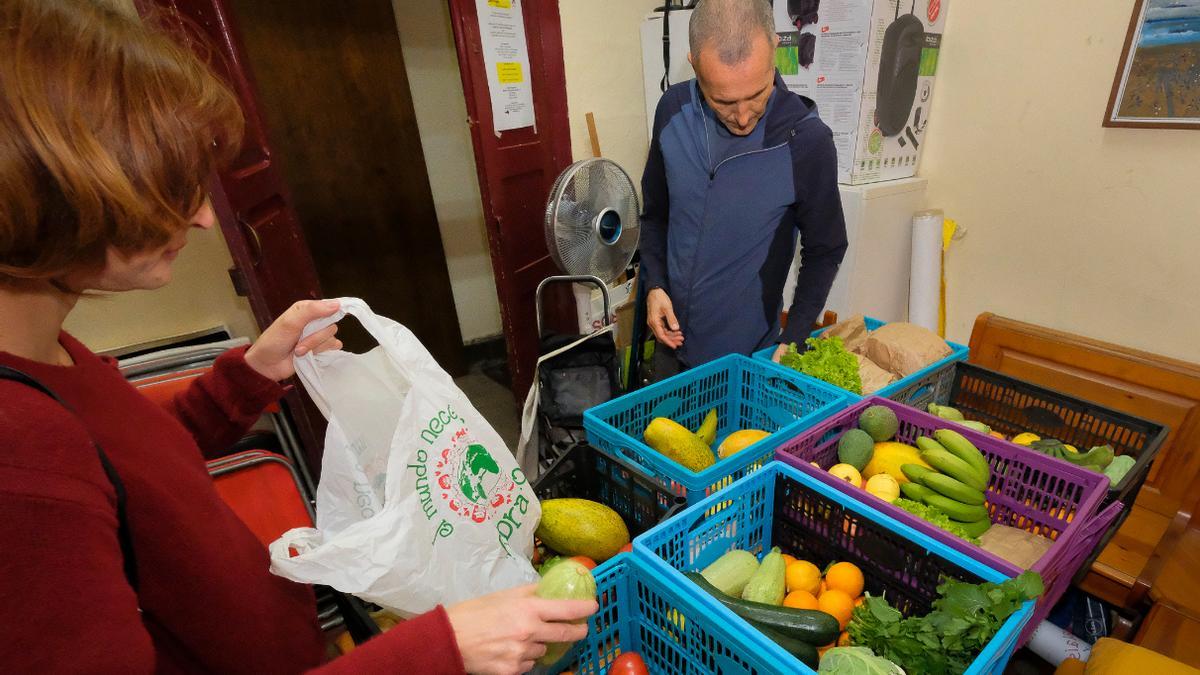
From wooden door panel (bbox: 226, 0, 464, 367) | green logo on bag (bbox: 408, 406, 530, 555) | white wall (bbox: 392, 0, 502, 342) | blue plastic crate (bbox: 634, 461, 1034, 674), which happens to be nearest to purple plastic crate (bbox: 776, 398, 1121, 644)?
blue plastic crate (bbox: 634, 461, 1034, 674)

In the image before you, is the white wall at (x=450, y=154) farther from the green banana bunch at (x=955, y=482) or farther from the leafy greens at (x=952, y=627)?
the leafy greens at (x=952, y=627)

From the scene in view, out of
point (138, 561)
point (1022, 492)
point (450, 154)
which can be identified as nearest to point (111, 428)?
point (138, 561)

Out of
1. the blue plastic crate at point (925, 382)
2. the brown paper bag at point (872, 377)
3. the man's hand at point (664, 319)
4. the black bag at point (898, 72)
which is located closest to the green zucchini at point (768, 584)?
the blue plastic crate at point (925, 382)

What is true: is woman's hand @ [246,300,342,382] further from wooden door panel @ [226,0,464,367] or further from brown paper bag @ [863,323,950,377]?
wooden door panel @ [226,0,464,367]

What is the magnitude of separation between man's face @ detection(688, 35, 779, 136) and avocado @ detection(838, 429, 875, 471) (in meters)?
0.85

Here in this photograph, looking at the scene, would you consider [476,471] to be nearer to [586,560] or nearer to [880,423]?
[586,560]

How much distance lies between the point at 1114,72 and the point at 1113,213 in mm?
478

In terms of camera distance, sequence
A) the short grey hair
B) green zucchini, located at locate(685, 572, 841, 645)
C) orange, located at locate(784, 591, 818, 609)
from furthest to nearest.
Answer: the short grey hair < orange, located at locate(784, 591, 818, 609) < green zucchini, located at locate(685, 572, 841, 645)

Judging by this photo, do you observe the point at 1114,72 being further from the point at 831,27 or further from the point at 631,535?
the point at 631,535

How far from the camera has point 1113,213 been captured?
1958mm

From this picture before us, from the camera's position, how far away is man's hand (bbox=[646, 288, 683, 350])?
1744mm

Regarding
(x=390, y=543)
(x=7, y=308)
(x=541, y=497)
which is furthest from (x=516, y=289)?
(x=7, y=308)

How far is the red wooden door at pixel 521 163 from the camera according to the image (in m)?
2.23

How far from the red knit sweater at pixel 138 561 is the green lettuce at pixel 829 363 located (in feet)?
3.79
